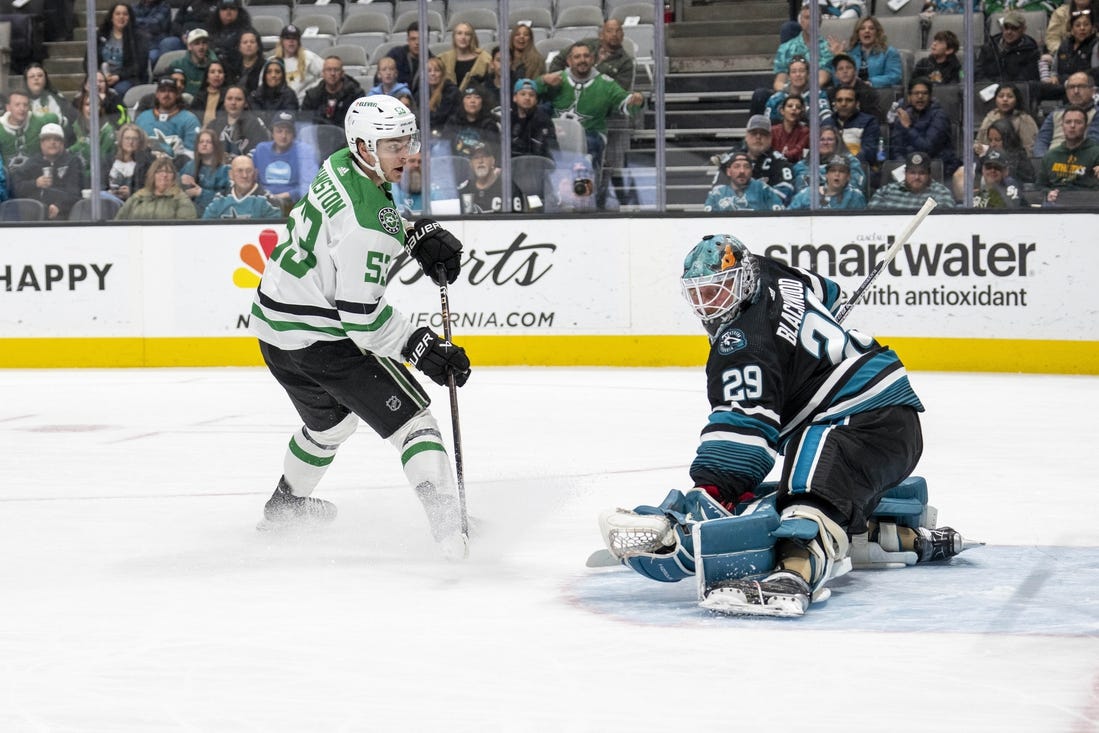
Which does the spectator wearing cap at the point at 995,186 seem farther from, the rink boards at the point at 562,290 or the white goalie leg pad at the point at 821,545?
the white goalie leg pad at the point at 821,545

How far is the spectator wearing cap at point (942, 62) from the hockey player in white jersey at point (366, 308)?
5.38 metres

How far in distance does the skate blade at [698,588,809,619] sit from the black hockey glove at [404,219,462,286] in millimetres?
1330

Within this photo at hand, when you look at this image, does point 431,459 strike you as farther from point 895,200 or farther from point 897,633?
point 895,200

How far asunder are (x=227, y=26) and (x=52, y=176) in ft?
4.75

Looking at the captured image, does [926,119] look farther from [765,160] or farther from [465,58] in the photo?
[465,58]

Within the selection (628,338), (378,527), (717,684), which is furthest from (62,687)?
(628,338)

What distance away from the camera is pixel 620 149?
9406 mm

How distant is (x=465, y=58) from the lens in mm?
9484

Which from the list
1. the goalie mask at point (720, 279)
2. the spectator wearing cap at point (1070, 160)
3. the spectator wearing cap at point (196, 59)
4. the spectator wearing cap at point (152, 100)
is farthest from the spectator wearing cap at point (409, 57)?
the goalie mask at point (720, 279)

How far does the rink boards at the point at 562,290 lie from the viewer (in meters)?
8.50

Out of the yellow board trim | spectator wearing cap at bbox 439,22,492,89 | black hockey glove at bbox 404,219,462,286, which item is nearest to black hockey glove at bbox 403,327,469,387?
black hockey glove at bbox 404,219,462,286

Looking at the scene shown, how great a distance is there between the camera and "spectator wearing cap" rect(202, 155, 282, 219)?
31.3 ft

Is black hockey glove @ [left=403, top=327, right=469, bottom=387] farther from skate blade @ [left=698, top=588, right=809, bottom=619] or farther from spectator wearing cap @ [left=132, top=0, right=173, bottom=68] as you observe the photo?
spectator wearing cap @ [left=132, top=0, right=173, bottom=68]

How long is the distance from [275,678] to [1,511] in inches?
92.6
